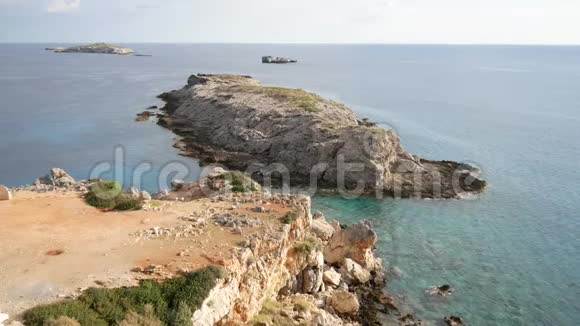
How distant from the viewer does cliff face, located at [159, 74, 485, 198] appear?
187 ft

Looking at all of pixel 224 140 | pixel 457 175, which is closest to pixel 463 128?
pixel 457 175

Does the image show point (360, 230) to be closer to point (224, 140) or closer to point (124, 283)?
point (124, 283)

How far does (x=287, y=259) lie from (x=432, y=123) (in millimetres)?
75206

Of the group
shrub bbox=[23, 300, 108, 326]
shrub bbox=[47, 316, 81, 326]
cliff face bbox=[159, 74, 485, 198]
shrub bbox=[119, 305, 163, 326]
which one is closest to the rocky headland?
shrub bbox=[23, 300, 108, 326]

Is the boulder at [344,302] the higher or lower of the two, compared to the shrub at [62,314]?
lower

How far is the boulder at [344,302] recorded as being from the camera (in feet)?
96.3

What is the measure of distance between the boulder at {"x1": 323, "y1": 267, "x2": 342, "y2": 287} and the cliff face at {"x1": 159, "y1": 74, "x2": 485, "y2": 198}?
2432 centimetres

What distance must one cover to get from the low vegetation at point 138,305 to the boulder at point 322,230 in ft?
55.4

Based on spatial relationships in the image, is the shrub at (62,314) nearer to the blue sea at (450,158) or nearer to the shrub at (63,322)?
the shrub at (63,322)

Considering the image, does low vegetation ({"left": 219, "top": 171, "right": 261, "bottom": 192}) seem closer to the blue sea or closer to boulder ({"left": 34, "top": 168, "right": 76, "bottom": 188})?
the blue sea

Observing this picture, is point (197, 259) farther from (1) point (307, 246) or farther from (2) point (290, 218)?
(1) point (307, 246)

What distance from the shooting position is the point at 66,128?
85.8 meters

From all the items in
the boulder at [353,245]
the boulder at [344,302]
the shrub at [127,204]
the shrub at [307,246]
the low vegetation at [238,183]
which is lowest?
the boulder at [344,302]

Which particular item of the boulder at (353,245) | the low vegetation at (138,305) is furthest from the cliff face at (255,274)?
the boulder at (353,245)
